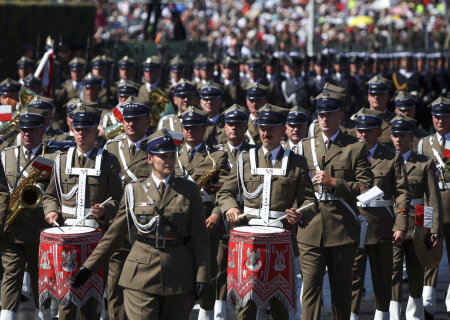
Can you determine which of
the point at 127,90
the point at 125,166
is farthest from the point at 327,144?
the point at 127,90

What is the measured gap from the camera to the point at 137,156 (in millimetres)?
11008

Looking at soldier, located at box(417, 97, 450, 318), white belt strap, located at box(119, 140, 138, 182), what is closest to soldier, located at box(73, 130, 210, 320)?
white belt strap, located at box(119, 140, 138, 182)

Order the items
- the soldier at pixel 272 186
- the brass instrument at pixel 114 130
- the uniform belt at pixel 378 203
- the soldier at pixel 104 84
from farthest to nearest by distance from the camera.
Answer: the soldier at pixel 104 84 < the brass instrument at pixel 114 130 < the uniform belt at pixel 378 203 < the soldier at pixel 272 186

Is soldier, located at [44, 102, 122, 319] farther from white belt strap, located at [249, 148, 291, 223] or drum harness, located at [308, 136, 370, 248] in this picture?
drum harness, located at [308, 136, 370, 248]

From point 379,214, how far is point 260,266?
88.2 inches

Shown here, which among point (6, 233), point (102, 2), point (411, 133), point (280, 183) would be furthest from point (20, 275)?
point (102, 2)

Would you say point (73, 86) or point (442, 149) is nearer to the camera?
point (442, 149)

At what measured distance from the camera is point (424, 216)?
448 inches

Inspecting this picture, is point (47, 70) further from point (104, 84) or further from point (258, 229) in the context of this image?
point (258, 229)

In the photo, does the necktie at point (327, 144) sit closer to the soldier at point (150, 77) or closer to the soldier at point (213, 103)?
the soldier at point (213, 103)

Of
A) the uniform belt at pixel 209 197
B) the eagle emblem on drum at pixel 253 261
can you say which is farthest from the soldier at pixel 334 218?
the uniform belt at pixel 209 197

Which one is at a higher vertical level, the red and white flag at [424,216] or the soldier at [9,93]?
the soldier at [9,93]

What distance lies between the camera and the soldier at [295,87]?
19531 mm

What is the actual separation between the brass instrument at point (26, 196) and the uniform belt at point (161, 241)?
2392 mm
